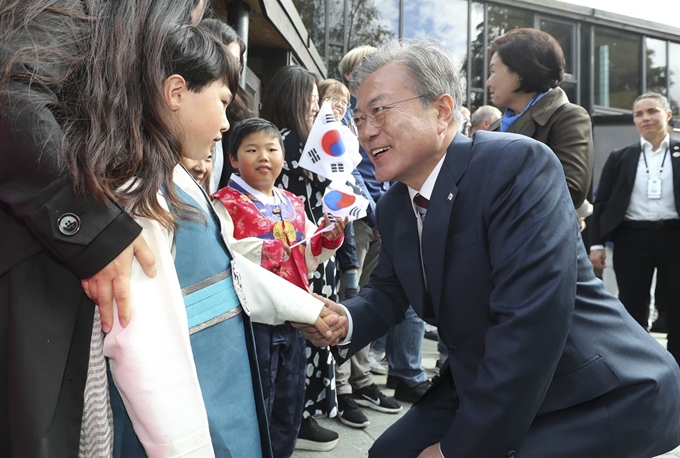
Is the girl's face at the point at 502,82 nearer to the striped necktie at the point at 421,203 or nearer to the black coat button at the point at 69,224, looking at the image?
the striped necktie at the point at 421,203

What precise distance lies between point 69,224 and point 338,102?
304cm

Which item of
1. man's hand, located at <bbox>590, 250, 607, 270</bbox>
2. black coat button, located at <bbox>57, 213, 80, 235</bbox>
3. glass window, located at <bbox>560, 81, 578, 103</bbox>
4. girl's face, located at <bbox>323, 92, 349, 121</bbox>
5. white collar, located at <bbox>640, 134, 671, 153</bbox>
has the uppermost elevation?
glass window, located at <bbox>560, 81, 578, 103</bbox>

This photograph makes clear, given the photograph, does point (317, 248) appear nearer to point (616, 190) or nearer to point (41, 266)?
point (41, 266)

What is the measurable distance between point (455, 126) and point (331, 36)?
1169 cm

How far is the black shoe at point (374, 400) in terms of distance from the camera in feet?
12.8

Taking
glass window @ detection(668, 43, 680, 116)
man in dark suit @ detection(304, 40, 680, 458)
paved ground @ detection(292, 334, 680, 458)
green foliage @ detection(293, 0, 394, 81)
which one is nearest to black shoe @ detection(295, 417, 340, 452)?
paved ground @ detection(292, 334, 680, 458)

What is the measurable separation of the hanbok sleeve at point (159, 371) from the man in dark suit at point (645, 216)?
13.6 ft

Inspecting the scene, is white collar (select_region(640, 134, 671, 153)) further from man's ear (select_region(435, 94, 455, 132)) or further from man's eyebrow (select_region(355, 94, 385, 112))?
man's eyebrow (select_region(355, 94, 385, 112))

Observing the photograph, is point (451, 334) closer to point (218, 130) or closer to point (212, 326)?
point (212, 326)

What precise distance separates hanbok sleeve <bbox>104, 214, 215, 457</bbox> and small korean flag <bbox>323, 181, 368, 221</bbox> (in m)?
1.58

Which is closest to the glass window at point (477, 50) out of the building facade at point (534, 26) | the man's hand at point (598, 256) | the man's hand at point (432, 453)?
the building facade at point (534, 26)

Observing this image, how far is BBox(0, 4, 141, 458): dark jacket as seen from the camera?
3.77 ft

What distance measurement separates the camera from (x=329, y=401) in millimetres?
3201

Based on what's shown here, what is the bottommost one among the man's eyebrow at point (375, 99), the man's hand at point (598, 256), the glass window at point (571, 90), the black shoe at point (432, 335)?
the black shoe at point (432, 335)
